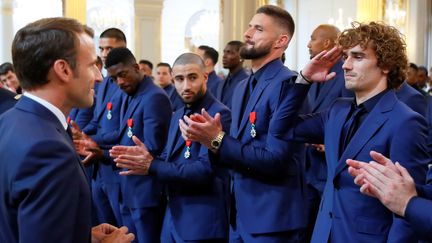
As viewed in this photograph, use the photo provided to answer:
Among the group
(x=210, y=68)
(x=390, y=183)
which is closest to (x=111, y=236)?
(x=390, y=183)

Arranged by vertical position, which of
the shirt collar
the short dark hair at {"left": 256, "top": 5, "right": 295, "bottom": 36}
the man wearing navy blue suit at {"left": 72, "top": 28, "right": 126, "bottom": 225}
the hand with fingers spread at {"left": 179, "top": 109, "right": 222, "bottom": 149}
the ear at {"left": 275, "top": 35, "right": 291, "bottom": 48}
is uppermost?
the short dark hair at {"left": 256, "top": 5, "right": 295, "bottom": 36}

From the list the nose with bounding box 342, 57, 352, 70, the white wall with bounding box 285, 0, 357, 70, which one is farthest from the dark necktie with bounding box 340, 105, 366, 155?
the white wall with bounding box 285, 0, 357, 70

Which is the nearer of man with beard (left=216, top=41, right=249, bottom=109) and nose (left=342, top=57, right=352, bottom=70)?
nose (left=342, top=57, right=352, bottom=70)

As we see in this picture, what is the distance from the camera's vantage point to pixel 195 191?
348 cm

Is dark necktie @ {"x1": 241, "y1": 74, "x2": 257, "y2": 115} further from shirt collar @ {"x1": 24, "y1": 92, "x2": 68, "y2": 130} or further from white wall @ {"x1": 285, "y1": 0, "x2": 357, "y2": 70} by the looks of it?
white wall @ {"x1": 285, "y1": 0, "x2": 357, "y2": 70}

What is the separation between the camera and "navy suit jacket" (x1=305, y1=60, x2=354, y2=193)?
3994 millimetres

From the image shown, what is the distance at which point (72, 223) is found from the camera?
1.61 m

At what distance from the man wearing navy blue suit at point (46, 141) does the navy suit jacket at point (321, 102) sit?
2.44 meters

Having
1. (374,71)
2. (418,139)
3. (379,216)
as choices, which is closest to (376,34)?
(374,71)

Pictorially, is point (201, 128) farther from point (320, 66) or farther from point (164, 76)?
point (164, 76)

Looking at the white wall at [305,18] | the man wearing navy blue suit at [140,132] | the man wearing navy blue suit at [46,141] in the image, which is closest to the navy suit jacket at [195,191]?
the man wearing navy blue suit at [140,132]

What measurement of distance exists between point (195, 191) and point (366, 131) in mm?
1351

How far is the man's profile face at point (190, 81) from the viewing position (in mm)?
3676

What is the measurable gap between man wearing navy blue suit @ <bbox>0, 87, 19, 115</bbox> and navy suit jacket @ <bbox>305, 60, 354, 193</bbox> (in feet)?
6.54
